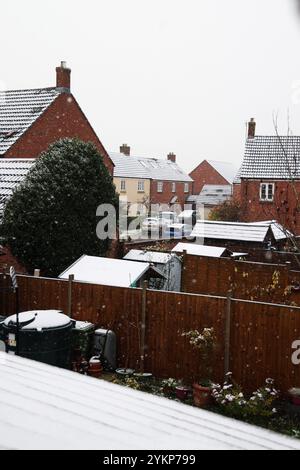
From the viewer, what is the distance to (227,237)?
19344 mm

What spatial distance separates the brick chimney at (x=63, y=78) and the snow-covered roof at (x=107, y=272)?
11.2 meters

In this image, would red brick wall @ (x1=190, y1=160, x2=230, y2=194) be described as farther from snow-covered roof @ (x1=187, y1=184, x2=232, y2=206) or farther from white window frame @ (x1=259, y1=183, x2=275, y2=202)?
white window frame @ (x1=259, y1=183, x2=275, y2=202)

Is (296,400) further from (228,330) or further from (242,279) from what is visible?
(242,279)

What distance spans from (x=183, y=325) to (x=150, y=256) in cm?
586

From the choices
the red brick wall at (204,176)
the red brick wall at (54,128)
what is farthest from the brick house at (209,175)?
the red brick wall at (54,128)

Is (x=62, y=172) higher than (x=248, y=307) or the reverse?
higher

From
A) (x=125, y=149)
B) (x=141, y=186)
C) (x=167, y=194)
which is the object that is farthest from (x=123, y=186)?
(x=125, y=149)

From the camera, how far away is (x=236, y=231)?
63.8 feet

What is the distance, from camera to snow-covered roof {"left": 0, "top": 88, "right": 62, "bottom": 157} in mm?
19438

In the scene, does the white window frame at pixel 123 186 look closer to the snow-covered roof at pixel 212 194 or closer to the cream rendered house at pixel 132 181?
the cream rendered house at pixel 132 181

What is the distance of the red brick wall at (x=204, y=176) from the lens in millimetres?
71125

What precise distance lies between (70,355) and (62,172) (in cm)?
619
